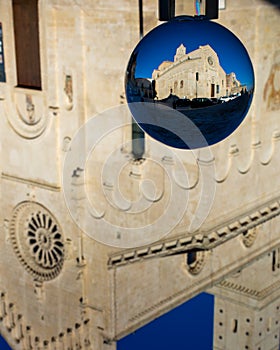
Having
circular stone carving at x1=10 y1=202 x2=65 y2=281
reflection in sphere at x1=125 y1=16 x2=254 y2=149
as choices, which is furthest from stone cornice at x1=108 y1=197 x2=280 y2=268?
reflection in sphere at x1=125 y1=16 x2=254 y2=149

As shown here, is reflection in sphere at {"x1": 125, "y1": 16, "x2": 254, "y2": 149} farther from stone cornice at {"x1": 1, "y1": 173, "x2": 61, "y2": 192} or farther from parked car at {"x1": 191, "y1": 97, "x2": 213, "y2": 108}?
stone cornice at {"x1": 1, "y1": 173, "x2": 61, "y2": 192}

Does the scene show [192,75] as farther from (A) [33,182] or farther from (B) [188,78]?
(A) [33,182]

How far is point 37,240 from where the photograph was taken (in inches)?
256

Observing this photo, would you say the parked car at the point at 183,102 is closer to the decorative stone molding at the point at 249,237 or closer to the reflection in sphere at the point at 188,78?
the reflection in sphere at the point at 188,78

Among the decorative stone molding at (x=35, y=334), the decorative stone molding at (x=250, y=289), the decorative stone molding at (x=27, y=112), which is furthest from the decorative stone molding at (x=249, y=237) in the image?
the decorative stone molding at (x=27, y=112)

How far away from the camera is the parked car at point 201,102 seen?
2.47 m

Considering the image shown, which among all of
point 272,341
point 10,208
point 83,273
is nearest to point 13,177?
point 10,208

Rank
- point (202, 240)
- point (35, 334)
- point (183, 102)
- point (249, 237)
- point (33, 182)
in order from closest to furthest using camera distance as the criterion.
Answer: point (183, 102)
point (35, 334)
point (202, 240)
point (33, 182)
point (249, 237)

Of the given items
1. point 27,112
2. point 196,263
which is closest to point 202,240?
point 196,263

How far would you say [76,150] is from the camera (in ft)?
20.0

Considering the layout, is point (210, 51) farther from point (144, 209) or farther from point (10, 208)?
point (10, 208)

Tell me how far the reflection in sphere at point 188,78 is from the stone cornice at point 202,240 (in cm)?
310

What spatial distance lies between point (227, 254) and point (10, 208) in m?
1.82

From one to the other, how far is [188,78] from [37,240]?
4.22 metres
